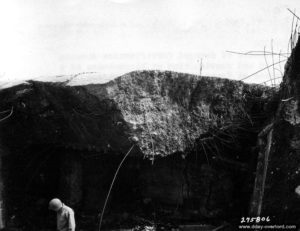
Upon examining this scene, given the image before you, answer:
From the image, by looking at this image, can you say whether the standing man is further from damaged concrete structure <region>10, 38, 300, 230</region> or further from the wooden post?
the wooden post

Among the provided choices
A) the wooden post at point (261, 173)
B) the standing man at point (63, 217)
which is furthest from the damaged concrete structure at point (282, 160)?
the standing man at point (63, 217)

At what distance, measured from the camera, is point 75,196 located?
565 centimetres

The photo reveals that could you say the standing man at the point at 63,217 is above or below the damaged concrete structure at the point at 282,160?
below

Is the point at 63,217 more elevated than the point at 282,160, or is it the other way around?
the point at 282,160

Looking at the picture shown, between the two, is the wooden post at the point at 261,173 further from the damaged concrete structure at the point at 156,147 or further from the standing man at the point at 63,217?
the standing man at the point at 63,217

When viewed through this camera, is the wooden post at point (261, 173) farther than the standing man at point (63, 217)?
Yes

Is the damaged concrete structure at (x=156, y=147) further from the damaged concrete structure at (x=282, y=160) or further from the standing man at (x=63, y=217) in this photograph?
the standing man at (x=63, y=217)

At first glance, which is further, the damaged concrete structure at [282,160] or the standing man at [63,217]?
the damaged concrete structure at [282,160]

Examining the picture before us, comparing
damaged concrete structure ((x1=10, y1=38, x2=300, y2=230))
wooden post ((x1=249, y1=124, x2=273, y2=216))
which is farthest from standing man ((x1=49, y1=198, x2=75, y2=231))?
wooden post ((x1=249, y1=124, x2=273, y2=216))

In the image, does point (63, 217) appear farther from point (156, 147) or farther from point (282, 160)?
point (282, 160)

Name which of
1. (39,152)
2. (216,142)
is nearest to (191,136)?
(216,142)

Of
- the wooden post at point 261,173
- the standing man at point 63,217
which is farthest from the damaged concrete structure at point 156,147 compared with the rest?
the standing man at point 63,217

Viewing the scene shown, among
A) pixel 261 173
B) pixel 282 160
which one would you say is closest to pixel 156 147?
pixel 261 173

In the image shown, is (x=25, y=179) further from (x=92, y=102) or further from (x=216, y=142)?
(x=216, y=142)
